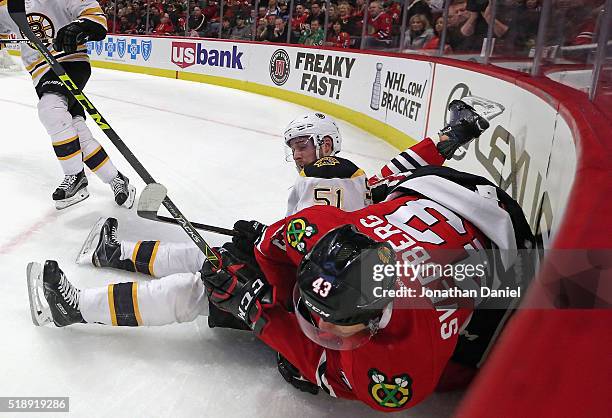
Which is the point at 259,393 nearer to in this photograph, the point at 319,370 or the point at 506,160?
the point at 319,370

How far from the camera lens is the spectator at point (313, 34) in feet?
21.0

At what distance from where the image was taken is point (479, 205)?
121cm

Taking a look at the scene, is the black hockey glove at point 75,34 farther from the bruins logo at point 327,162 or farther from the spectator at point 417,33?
the spectator at point 417,33

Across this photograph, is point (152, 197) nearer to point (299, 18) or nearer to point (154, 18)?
point (299, 18)

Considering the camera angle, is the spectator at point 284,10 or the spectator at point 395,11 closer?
the spectator at point 395,11

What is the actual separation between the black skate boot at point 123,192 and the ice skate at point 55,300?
1145mm

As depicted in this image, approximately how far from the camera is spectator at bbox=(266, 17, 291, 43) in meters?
7.12

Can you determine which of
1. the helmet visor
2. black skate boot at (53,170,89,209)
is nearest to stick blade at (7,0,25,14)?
black skate boot at (53,170,89,209)

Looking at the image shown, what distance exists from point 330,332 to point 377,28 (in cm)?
483

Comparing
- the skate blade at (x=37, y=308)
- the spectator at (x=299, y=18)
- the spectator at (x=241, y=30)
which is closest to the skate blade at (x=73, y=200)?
the skate blade at (x=37, y=308)

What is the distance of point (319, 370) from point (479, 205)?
0.51m

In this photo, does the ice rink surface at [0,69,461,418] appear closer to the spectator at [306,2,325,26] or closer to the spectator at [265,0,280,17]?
the spectator at [306,2,325,26]

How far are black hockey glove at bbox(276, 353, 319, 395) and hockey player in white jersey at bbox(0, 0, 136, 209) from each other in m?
1.57

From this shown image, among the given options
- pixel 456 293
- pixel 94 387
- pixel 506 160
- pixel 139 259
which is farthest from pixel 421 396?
pixel 506 160
